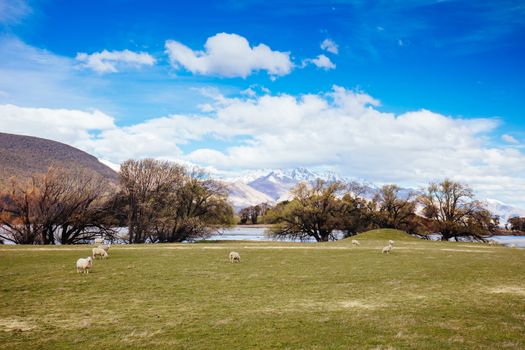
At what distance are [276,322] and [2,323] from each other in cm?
993

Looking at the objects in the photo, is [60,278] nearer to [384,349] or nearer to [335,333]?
[335,333]

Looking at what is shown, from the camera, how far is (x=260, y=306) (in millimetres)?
16656

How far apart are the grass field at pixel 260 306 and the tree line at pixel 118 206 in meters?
35.2

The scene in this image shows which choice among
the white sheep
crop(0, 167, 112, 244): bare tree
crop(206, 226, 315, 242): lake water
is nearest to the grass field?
the white sheep

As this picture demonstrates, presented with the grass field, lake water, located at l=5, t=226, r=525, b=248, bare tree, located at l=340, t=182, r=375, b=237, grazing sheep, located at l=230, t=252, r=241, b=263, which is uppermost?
bare tree, located at l=340, t=182, r=375, b=237

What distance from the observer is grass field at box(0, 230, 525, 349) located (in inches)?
484

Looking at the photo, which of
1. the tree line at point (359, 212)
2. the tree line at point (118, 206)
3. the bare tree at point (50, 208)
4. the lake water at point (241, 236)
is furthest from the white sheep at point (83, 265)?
the tree line at point (359, 212)

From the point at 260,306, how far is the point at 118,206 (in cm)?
5584

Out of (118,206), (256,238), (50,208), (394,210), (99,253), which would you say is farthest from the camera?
(256,238)

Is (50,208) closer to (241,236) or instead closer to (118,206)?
(118,206)

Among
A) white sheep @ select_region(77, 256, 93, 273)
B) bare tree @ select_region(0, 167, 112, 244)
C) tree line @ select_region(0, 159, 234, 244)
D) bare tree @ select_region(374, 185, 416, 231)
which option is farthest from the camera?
bare tree @ select_region(374, 185, 416, 231)

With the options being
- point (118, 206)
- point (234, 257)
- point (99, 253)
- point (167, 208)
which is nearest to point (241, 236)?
point (167, 208)

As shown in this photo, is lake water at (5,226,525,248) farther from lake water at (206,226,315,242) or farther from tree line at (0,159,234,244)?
tree line at (0,159,234,244)

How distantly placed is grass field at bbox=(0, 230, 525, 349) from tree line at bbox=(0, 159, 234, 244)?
116ft
